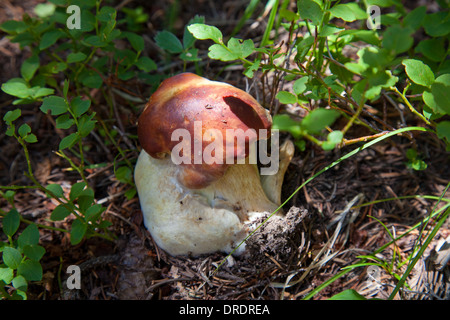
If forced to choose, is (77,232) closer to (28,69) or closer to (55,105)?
(55,105)

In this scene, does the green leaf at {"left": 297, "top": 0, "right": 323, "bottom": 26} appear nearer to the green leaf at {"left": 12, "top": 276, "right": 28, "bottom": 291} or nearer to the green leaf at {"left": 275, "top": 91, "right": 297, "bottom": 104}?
the green leaf at {"left": 275, "top": 91, "right": 297, "bottom": 104}

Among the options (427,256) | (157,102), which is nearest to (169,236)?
(157,102)

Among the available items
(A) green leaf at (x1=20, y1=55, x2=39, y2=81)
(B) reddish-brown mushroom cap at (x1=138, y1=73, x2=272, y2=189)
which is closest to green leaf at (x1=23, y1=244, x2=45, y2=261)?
(B) reddish-brown mushroom cap at (x1=138, y1=73, x2=272, y2=189)

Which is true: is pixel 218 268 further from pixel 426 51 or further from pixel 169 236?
pixel 426 51

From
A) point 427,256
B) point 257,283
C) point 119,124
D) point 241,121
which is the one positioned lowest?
point 257,283

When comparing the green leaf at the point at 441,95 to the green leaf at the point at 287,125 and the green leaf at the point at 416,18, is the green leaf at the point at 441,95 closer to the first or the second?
the green leaf at the point at 416,18

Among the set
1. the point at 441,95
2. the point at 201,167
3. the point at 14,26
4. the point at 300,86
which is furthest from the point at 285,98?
the point at 14,26
